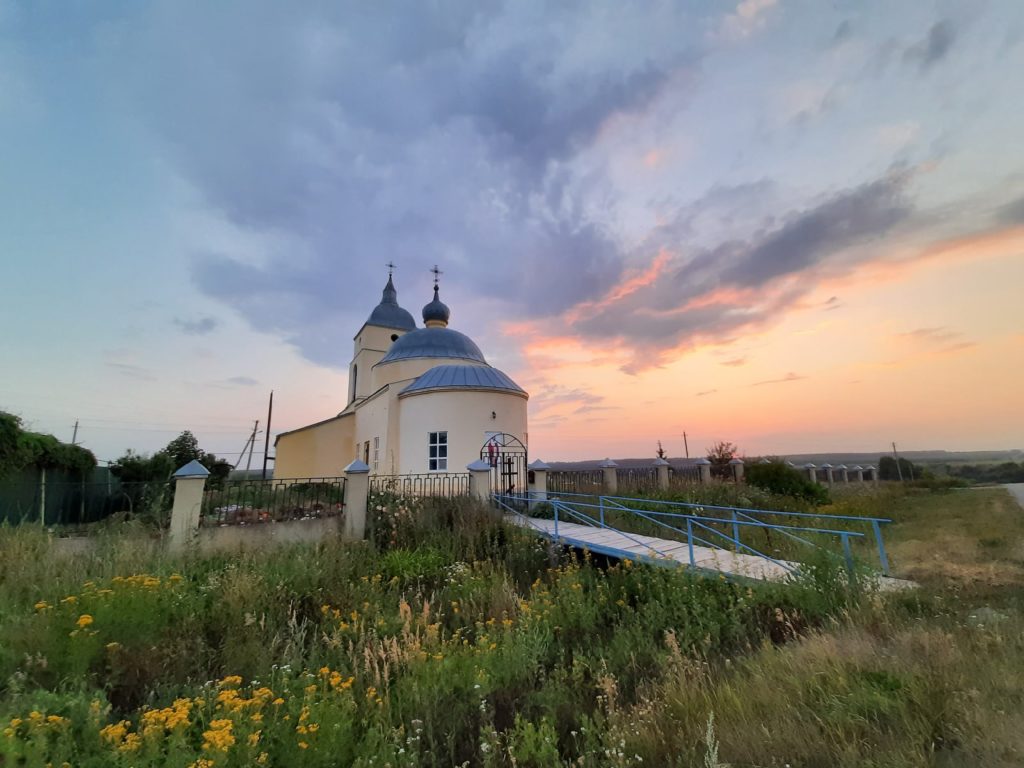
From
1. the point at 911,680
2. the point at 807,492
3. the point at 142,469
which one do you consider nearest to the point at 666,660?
the point at 911,680

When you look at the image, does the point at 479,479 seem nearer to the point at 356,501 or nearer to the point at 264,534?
the point at 356,501

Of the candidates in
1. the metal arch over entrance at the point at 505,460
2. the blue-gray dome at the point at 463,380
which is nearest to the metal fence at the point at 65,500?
the blue-gray dome at the point at 463,380

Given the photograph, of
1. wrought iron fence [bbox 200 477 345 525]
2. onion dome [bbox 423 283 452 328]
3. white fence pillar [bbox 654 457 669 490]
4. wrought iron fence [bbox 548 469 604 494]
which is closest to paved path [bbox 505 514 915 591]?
wrought iron fence [bbox 200 477 345 525]

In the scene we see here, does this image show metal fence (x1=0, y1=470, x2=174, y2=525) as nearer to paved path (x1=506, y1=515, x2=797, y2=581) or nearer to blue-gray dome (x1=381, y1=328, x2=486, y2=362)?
paved path (x1=506, y1=515, x2=797, y2=581)

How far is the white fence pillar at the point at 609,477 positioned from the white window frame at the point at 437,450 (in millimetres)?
5642

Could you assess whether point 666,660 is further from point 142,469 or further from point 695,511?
point 142,469

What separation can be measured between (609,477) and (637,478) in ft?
4.98

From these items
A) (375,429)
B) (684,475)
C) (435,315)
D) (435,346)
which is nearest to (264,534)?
(375,429)

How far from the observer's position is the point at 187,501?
26.9ft

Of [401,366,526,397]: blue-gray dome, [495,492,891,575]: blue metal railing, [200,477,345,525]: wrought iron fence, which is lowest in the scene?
[495,492,891,575]: blue metal railing

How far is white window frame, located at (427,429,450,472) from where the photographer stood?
15891 mm

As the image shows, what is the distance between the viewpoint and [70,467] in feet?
34.3

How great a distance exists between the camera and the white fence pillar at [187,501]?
795 centimetres

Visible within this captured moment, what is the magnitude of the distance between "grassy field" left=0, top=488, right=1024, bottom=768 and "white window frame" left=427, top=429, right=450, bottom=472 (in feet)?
28.6
